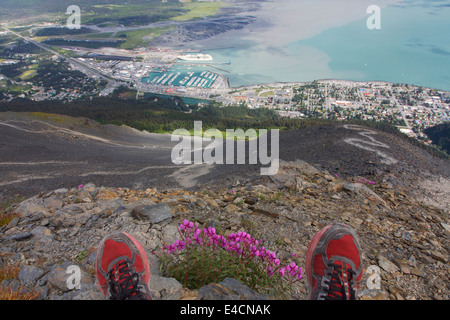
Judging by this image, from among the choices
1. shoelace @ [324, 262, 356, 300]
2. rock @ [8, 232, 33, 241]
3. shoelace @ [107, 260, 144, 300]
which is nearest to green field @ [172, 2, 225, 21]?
rock @ [8, 232, 33, 241]

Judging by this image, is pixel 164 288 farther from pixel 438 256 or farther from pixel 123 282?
pixel 438 256

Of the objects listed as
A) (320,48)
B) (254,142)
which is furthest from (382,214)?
(320,48)

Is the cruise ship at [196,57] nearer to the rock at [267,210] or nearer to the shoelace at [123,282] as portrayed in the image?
the rock at [267,210]

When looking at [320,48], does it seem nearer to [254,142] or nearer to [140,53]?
[140,53]

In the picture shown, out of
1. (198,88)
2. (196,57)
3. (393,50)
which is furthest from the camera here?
(393,50)

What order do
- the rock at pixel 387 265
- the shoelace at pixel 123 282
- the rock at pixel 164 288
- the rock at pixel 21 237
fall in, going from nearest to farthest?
the shoelace at pixel 123 282 → the rock at pixel 164 288 → the rock at pixel 387 265 → the rock at pixel 21 237

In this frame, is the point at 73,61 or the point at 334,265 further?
the point at 73,61

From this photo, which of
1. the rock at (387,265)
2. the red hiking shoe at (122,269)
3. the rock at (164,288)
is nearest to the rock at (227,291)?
the rock at (164,288)

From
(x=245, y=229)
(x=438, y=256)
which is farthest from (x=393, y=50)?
(x=245, y=229)
